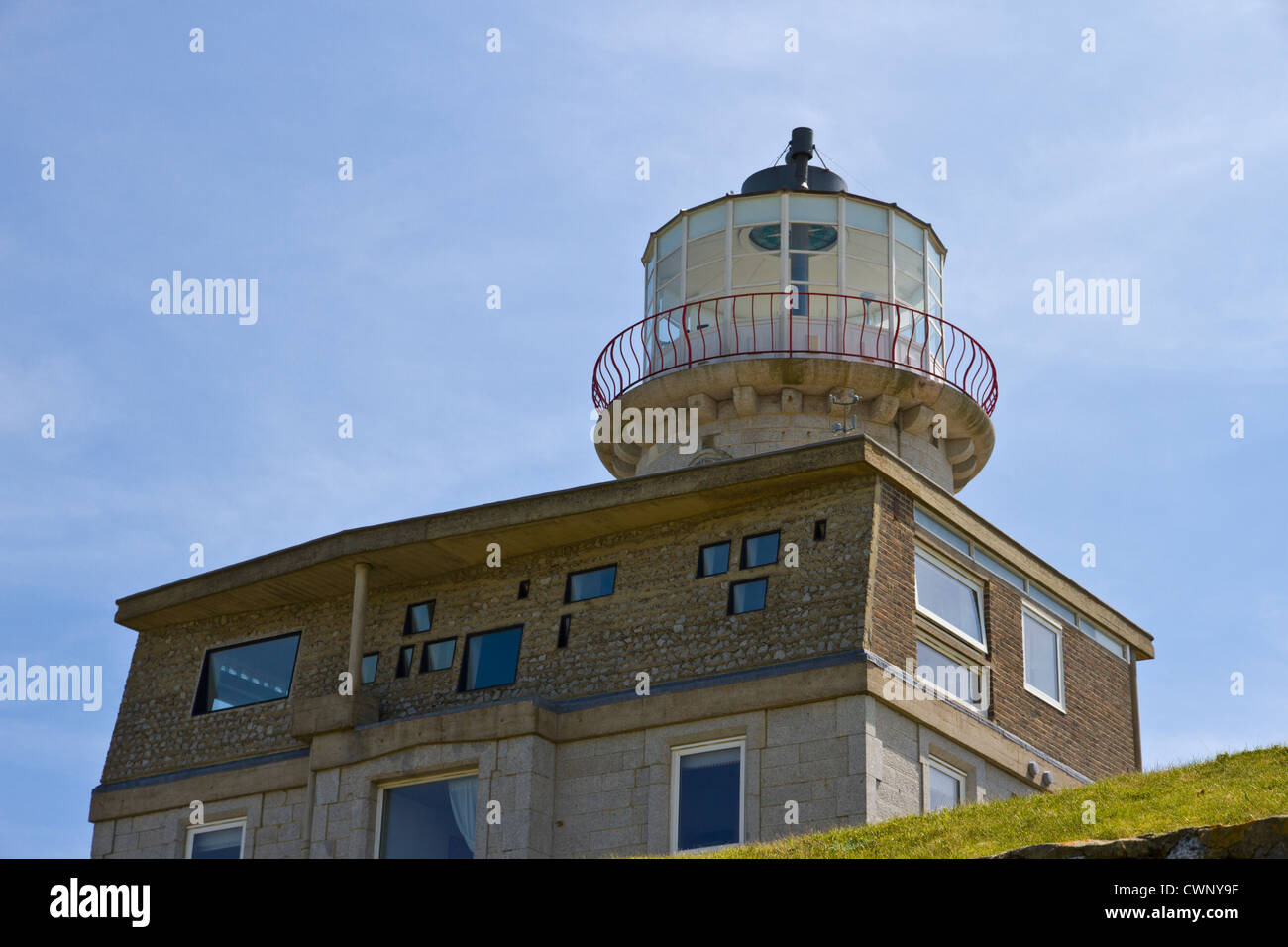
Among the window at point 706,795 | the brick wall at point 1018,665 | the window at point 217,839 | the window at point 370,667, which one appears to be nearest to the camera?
the window at point 706,795

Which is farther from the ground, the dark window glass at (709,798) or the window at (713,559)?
the window at (713,559)

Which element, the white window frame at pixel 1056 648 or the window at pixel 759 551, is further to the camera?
the white window frame at pixel 1056 648

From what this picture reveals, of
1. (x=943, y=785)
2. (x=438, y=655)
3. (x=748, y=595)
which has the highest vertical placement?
(x=748, y=595)

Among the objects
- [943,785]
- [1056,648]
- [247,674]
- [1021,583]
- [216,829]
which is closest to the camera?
[943,785]

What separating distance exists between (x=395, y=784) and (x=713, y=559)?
16.4 feet

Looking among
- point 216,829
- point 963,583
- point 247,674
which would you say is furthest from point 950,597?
point 216,829

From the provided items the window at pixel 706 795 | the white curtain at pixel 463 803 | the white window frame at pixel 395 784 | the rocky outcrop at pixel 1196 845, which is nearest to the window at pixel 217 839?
the white window frame at pixel 395 784

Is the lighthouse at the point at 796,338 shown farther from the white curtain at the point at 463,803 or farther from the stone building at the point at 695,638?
the white curtain at the point at 463,803

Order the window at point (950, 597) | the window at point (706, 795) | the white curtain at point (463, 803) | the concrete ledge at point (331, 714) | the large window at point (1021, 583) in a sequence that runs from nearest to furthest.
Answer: the window at point (706, 795) < the white curtain at point (463, 803) < the window at point (950, 597) < the concrete ledge at point (331, 714) < the large window at point (1021, 583)

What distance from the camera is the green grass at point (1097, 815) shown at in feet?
46.3

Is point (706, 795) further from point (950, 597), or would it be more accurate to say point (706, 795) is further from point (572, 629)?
point (950, 597)

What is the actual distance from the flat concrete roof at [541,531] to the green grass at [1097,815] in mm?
6388

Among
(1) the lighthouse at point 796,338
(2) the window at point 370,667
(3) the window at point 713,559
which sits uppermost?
(1) the lighthouse at point 796,338

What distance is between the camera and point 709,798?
2106 cm
